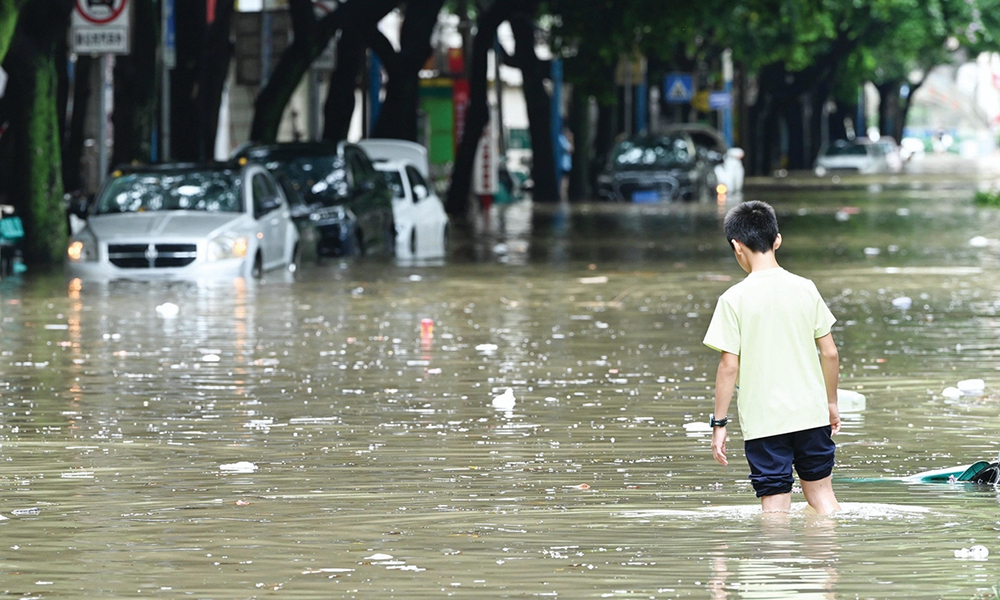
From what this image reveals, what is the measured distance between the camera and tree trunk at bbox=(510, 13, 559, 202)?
4506cm

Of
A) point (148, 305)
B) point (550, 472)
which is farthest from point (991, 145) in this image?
point (550, 472)

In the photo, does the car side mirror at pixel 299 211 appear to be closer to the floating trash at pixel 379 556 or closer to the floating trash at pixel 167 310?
the floating trash at pixel 167 310

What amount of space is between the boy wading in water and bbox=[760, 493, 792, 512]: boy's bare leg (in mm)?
38

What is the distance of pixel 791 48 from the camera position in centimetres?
5544

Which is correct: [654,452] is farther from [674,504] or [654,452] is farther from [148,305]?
[148,305]

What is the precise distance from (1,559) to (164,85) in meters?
20.3

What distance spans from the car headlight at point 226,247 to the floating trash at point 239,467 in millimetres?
11738

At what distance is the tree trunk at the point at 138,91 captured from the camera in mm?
26359

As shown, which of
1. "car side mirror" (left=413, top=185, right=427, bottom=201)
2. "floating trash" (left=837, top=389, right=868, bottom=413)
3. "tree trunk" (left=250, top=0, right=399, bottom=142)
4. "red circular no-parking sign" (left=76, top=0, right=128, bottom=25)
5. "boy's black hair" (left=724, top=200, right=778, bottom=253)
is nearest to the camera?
"boy's black hair" (left=724, top=200, right=778, bottom=253)

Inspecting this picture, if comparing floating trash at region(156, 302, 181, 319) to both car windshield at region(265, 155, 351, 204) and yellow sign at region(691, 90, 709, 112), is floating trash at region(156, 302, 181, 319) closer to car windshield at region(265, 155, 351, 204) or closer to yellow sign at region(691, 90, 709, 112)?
car windshield at region(265, 155, 351, 204)

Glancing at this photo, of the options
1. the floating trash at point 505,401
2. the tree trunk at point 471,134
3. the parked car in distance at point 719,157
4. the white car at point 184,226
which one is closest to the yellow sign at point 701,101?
the parked car in distance at point 719,157

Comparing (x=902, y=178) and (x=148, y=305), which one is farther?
(x=902, y=178)

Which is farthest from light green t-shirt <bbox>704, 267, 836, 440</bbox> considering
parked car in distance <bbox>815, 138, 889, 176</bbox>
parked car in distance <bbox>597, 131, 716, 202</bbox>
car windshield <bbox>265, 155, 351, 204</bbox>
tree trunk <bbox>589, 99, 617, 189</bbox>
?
parked car in distance <bbox>815, 138, 889, 176</bbox>

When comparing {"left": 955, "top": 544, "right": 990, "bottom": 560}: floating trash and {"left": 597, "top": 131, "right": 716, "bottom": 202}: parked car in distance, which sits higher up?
{"left": 955, "top": 544, "right": 990, "bottom": 560}: floating trash
